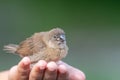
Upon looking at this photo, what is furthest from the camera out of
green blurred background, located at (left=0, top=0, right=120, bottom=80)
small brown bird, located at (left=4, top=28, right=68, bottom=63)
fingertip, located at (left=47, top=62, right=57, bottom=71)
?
green blurred background, located at (left=0, top=0, right=120, bottom=80)

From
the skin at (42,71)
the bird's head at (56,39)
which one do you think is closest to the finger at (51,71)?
the skin at (42,71)

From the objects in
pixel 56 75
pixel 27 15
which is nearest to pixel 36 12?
pixel 27 15

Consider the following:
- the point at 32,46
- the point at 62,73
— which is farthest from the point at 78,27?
the point at 62,73

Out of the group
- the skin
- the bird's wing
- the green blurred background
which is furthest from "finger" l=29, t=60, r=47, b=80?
the green blurred background

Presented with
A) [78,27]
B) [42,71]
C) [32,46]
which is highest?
[78,27]

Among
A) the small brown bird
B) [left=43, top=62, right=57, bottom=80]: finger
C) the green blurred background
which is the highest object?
the green blurred background

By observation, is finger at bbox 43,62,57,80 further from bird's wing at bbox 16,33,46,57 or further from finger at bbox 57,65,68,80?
bird's wing at bbox 16,33,46,57

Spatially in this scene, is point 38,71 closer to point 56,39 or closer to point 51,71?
point 51,71
